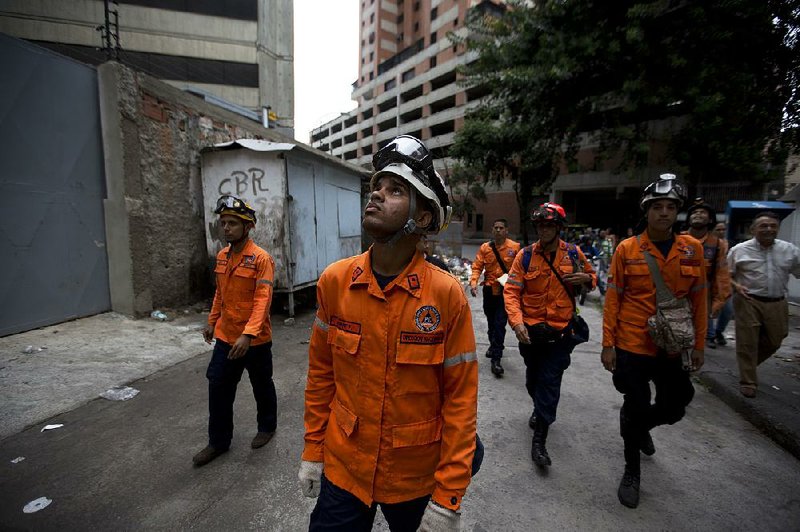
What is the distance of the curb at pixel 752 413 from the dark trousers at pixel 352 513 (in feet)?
12.0

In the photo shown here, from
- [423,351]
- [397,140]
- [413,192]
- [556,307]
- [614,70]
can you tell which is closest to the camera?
[423,351]

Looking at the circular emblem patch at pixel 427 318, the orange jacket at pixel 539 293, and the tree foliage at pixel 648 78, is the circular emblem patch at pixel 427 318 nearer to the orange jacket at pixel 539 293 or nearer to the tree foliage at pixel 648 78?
the orange jacket at pixel 539 293

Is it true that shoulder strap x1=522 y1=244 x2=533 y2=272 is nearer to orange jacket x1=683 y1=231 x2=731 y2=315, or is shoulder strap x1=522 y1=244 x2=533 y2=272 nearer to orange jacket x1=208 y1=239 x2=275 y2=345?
orange jacket x1=208 y1=239 x2=275 y2=345

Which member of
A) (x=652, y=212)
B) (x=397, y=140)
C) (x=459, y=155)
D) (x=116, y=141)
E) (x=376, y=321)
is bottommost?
(x=376, y=321)

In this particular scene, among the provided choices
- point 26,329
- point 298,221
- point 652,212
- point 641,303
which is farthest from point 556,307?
point 26,329

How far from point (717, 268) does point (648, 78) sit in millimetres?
9424

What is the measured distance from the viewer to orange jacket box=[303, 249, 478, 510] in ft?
4.46

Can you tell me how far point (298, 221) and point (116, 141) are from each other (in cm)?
296

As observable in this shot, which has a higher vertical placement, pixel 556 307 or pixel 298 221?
pixel 298 221

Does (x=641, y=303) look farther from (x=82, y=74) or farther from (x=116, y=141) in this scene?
(x=82, y=74)

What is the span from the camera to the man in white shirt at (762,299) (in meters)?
3.87

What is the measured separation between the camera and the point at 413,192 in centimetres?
147

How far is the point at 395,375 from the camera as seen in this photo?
1380 millimetres

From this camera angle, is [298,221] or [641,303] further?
[298,221]
